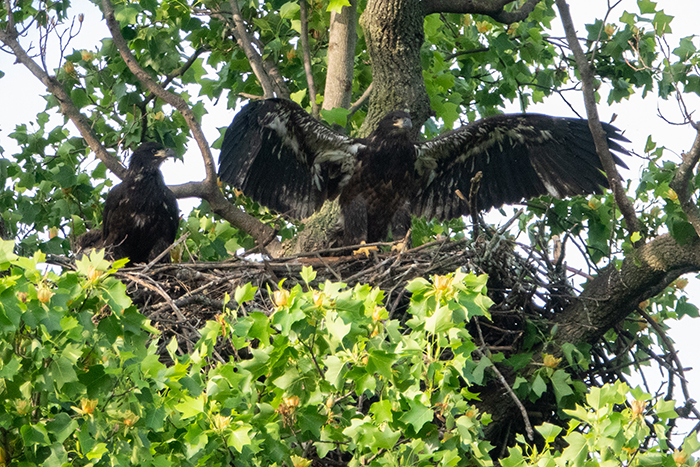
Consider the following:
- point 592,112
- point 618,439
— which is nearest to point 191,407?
point 618,439

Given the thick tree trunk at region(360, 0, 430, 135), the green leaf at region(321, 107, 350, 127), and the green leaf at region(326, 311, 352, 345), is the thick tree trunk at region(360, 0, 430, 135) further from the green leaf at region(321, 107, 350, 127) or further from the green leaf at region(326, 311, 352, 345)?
the green leaf at region(326, 311, 352, 345)

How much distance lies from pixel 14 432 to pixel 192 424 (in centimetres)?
71

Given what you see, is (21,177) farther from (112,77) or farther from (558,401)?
(558,401)

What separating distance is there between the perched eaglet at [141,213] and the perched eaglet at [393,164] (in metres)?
0.65

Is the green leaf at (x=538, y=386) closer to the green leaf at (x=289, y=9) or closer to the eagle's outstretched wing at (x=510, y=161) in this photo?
the eagle's outstretched wing at (x=510, y=161)

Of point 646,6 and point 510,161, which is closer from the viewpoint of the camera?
point 646,6

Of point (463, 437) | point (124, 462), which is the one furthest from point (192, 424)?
point (463, 437)

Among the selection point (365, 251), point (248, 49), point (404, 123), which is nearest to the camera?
point (365, 251)

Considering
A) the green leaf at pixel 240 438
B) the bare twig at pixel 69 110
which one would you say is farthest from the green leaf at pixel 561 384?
the bare twig at pixel 69 110

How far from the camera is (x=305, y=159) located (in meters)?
7.00

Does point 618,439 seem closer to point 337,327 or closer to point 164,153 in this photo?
point 337,327

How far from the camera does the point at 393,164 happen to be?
681 cm

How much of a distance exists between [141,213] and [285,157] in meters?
1.33

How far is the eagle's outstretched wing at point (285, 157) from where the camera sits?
655cm
